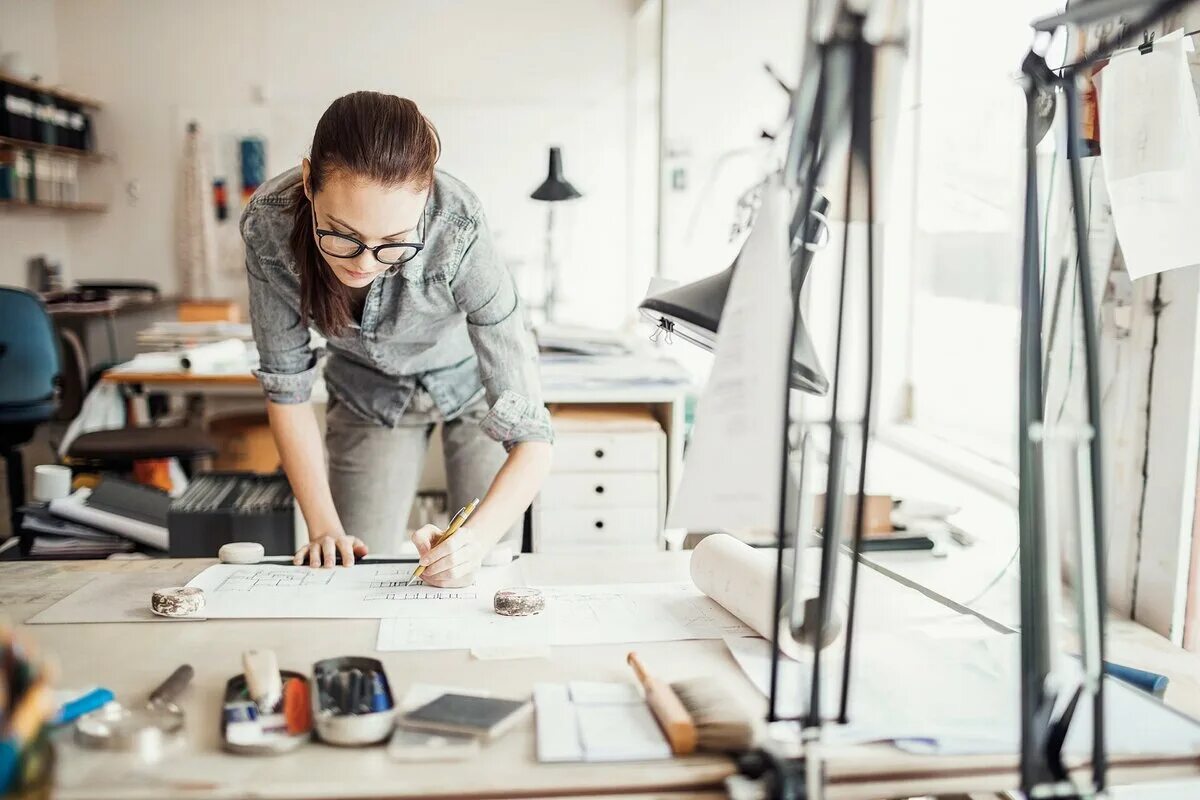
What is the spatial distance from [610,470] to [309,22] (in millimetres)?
3959

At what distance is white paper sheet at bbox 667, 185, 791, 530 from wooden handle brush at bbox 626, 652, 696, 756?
0.18 m

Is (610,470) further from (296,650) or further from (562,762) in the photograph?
(562,762)

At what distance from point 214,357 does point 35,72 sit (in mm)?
3202

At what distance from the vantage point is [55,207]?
5.10m

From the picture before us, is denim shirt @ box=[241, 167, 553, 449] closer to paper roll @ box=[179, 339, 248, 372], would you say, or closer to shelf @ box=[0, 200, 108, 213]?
paper roll @ box=[179, 339, 248, 372]

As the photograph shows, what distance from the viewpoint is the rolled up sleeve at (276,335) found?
4.94 feet

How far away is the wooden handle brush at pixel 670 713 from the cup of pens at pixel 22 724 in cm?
48

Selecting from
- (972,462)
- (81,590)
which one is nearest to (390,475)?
(81,590)

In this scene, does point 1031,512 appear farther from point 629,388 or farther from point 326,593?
point 629,388

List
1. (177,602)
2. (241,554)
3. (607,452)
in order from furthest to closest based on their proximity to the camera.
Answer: (607,452) < (241,554) < (177,602)

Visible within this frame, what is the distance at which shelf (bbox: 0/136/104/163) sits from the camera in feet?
14.9

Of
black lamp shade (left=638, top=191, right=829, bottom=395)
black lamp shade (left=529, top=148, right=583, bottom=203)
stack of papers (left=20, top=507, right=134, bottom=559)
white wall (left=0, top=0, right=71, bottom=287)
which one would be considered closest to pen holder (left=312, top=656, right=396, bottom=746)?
black lamp shade (left=638, top=191, right=829, bottom=395)

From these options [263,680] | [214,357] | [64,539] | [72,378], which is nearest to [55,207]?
[72,378]

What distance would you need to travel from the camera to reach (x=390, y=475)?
76.6 inches
